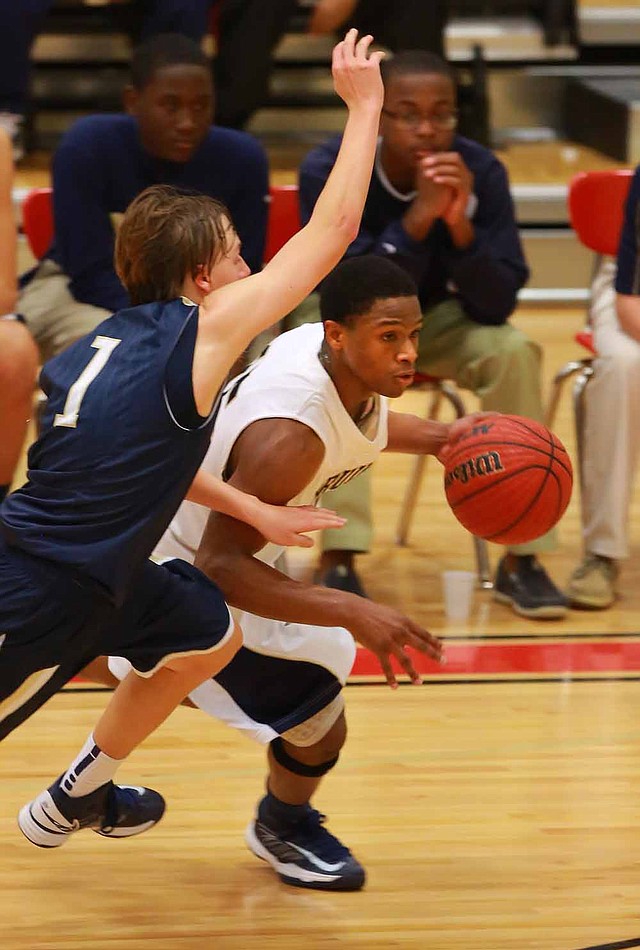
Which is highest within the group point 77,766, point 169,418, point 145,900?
point 169,418

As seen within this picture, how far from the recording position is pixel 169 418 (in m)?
2.56

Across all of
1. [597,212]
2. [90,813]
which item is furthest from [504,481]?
[597,212]

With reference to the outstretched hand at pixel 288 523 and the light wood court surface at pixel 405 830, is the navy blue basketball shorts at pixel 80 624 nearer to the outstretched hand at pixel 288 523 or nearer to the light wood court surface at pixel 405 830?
the outstretched hand at pixel 288 523

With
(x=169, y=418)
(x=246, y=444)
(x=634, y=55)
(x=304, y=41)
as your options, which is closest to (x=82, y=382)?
(x=169, y=418)

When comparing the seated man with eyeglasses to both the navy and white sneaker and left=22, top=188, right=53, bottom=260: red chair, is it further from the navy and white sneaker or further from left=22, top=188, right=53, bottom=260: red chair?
the navy and white sneaker

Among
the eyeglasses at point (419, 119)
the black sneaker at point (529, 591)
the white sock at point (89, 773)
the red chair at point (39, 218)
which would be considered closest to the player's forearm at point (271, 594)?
the white sock at point (89, 773)

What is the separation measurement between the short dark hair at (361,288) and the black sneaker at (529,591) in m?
1.78

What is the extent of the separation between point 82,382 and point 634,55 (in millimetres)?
7388

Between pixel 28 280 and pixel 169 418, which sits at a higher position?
pixel 169 418

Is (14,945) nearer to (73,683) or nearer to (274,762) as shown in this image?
(274,762)

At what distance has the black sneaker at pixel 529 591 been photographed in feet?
15.3

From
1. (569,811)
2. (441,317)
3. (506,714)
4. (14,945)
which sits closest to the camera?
(14,945)

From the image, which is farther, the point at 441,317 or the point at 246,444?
the point at 441,317

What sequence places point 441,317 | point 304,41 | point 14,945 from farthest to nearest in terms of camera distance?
point 304,41
point 441,317
point 14,945
